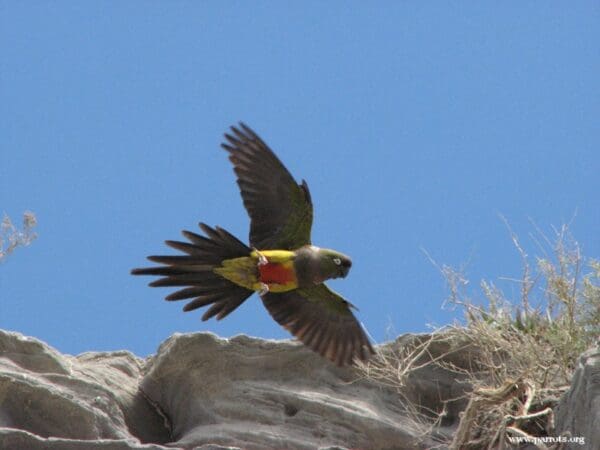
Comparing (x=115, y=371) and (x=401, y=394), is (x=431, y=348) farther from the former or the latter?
(x=115, y=371)

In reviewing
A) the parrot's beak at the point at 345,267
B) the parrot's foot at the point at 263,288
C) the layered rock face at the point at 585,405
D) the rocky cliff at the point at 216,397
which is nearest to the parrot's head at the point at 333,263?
the parrot's beak at the point at 345,267

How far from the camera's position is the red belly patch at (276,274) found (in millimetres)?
7500

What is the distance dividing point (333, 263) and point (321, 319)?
1.73 ft

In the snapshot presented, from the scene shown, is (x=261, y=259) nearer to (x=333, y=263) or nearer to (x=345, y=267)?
(x=333, y=263)

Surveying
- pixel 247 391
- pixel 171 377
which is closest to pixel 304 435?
pixel 247 391

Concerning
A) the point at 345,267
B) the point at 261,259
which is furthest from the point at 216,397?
the point at 345,267

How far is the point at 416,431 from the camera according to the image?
8.10 m

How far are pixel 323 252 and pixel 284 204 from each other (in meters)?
0.47

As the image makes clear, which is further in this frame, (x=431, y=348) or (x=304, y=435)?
(x=431, y=348)

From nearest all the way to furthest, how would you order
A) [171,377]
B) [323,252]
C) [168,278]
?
[168,278] → [323,252] → [171,377]

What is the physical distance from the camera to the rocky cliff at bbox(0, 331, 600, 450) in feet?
23.5

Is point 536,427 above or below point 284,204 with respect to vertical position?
below

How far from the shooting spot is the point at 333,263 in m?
7.69

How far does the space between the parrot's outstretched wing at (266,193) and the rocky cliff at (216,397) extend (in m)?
1.05
